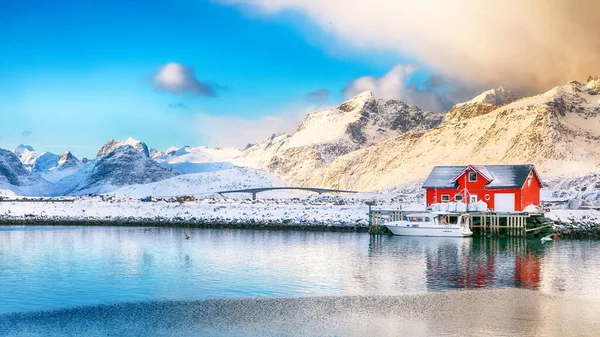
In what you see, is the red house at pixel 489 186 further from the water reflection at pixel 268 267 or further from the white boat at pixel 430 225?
the water reflection at pixel 268 267

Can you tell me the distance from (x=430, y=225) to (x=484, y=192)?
11970mm

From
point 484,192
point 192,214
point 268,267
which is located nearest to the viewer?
point 268,267

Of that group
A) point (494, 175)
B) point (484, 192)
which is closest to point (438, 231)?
point (484, 192)

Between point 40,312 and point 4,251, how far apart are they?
26.8 meters

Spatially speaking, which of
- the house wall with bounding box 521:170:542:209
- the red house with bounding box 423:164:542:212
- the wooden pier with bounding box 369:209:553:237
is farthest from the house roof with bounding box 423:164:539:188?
the wooden pier with bounding box 369:209:553:237

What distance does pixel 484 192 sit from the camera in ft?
255

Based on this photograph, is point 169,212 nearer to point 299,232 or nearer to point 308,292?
point 299,232

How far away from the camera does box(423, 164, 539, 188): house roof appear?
76.8 metres

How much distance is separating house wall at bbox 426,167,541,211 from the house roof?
1.80 ft

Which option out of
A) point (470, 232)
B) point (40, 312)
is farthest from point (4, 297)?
point (470, 232)

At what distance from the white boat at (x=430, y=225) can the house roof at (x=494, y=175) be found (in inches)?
265

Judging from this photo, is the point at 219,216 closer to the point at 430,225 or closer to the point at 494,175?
the point at 430,225

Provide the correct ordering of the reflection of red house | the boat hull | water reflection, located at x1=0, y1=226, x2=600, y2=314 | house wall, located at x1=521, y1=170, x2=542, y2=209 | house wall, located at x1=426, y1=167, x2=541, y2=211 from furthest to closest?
house wall, located at x1=521, y1=170, x2=542, y2=209 → house wall, located at x1=426, y1=167, x2=541, y2=211 → the boat hull → the reflection of red house → water reflection, located at x1=0, y1=226, x2=600, y2=314

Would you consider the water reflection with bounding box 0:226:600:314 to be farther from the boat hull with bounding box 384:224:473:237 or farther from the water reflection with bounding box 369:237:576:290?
the boat hull with bounding box 384:224:473:237
